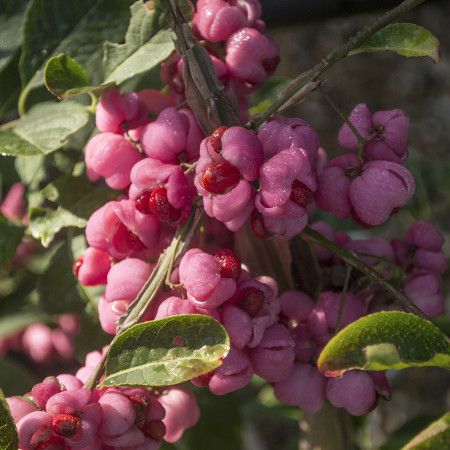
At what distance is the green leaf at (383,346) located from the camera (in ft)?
1.41

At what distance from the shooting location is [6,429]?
455mm

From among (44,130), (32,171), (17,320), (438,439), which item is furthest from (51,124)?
(17,320)

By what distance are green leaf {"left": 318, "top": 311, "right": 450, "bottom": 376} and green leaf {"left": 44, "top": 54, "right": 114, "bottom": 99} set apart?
228 mm

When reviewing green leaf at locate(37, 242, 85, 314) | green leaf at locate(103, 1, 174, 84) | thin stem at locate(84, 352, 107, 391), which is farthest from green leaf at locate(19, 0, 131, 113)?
thin stem at locate(84, 352, 107, 391)

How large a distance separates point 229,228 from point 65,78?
0.15 metres

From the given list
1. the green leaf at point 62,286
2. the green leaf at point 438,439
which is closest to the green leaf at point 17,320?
the green leaf at point 62,286

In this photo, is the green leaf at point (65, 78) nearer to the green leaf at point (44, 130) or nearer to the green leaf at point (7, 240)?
the green leaf at point (44, 130)

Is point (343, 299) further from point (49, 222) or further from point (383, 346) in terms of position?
point (49, 222)

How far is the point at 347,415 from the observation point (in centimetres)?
65

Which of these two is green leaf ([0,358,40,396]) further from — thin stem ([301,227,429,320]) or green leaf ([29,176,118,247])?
thin stem ([301,227,429,320])

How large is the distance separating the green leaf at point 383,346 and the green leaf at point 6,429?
167mm

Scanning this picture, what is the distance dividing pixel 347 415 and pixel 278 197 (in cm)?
26

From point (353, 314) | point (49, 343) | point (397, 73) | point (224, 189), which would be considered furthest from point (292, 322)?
point (397, 73)

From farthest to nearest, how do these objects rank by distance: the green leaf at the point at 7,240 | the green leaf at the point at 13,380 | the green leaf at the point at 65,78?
the green leaf at the point at 13,380, the green leaf at the point at 7,240, the green leaf at the point at 65,78
